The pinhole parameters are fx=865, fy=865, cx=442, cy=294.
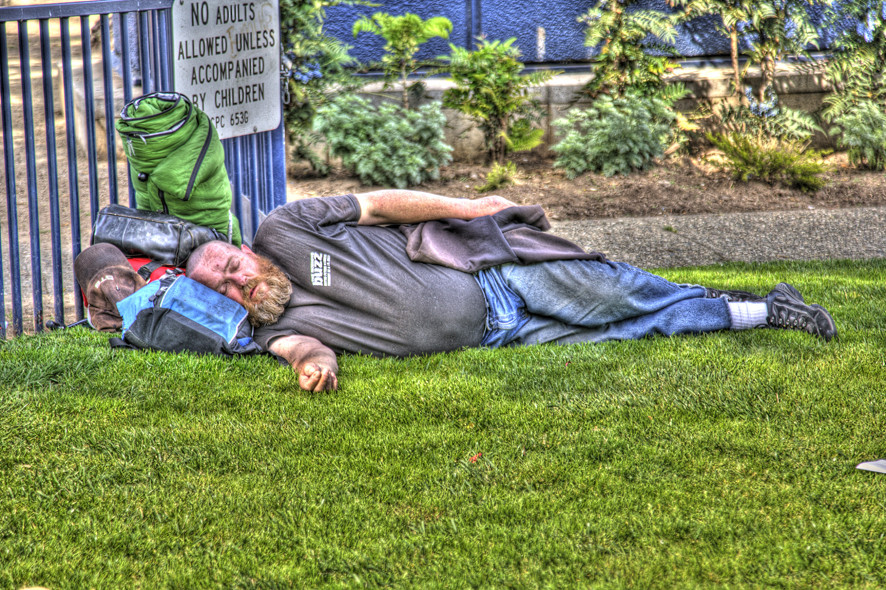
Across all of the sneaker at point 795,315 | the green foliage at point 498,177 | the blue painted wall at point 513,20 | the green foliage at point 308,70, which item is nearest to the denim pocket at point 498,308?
the sneaker at point 795,315

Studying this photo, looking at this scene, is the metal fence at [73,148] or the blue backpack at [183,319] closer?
the blue backpack at [183,319]

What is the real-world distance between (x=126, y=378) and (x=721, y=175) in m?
6.35

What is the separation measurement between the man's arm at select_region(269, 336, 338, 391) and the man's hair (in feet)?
1.68

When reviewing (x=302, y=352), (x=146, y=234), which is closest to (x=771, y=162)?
(x=302, y=352)

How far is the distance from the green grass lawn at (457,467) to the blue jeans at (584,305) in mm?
163

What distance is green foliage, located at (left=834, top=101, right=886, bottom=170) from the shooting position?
27.9ft

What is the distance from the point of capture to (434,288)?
4055mm

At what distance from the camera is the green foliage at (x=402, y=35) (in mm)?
8250

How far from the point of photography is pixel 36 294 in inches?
A: 180

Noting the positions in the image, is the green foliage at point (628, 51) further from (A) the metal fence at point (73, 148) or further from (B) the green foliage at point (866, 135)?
(A) the metal fence at point (73, 148)

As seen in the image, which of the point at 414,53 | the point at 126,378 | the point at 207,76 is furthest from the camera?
the point at 414,53

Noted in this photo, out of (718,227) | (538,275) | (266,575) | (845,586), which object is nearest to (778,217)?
(718,227)

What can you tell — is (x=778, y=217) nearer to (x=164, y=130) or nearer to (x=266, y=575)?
(x=164, y=130)

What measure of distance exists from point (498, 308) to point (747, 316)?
1237 millimetres
